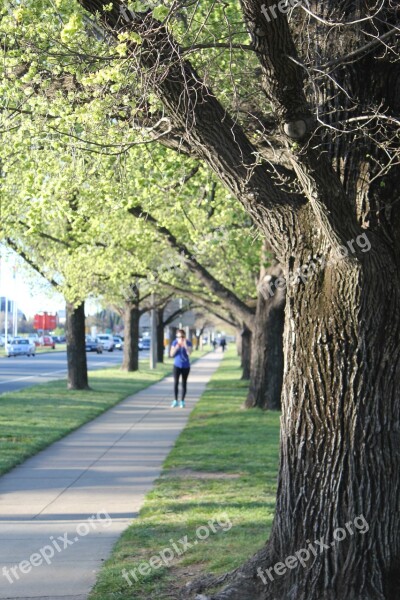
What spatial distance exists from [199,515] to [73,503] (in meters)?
1.57

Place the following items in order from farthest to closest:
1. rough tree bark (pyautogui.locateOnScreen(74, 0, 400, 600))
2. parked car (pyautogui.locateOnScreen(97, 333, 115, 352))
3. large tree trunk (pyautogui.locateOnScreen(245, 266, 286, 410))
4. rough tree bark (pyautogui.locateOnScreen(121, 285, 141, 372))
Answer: parked car (pyautogui.locateOnScreen(97, 333, 115, 352)) < rough tree bark (pyautogui.locateOnScreen(121, 285, 141, 372)) < large tree trunk (pyautogui.locateOnScreen(245, 266, 286, 410)) < rough tree bark (pyautogui.locateOnScreen(74, 0, 400, 600))

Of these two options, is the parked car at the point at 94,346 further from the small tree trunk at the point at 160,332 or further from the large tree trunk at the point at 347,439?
the large tree trunk at the point at 347,439

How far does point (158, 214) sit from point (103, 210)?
234 centimetres

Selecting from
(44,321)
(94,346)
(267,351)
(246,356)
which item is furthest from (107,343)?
(267,351)

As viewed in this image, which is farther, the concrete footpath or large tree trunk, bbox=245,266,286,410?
large tree trunk, bbox=245,266,286,410

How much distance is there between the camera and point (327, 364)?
19.1 feet

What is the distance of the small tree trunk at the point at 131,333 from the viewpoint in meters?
39.1

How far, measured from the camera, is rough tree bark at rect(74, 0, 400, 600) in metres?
5.66

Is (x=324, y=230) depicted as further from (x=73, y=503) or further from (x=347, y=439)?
(x=73, y=503)

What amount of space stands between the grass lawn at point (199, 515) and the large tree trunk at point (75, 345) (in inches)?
407

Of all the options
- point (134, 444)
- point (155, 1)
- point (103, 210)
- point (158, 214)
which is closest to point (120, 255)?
point (158, 214)

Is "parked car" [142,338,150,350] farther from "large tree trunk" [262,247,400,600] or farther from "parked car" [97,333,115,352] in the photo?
"large tree trunk" [262,247,400,600]

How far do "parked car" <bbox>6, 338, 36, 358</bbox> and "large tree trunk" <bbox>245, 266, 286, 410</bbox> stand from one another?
46.8 m

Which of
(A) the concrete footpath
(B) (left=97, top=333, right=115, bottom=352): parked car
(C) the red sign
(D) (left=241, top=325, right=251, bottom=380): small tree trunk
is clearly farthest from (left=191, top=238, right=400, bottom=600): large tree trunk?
(C) the red sign
